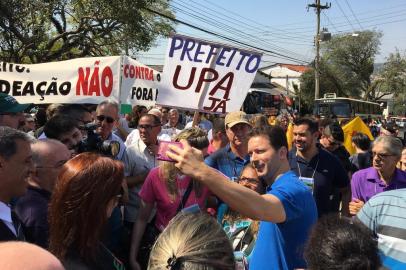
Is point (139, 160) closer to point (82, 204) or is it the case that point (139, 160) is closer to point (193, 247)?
point (82, 204)

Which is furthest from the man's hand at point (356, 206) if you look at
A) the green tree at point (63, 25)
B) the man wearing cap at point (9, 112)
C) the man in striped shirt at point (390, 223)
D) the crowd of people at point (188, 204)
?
the green tree at point (63, 25)

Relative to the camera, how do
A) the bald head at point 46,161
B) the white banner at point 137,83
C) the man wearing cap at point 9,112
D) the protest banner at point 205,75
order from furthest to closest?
1. the white banner at point 137,83
2. the protest banner at point 205,75
3. the man wearing cap at point 9,112
4. the bald head at point 46,161

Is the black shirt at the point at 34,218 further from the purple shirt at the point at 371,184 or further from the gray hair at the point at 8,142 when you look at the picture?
the purple shirt at the point at 371,184

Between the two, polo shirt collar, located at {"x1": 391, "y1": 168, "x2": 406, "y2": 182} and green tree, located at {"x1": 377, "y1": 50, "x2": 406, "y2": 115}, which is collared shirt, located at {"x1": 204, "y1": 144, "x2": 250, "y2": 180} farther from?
green tree, located at {"x1": 377, "y1": 50, "x2": 406, "y2": 115}

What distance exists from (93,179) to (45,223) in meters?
0.48

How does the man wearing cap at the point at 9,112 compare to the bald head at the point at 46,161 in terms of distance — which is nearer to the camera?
the bald head at the point at 46,161

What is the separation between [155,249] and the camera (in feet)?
5.38

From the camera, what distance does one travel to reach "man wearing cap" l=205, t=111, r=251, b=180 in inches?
177

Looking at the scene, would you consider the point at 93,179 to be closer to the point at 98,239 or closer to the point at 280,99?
the point at 98,239

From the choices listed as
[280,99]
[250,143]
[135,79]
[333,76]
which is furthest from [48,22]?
[333,76]

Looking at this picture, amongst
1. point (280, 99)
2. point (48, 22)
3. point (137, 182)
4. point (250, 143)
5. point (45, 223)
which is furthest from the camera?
point (280, 99)

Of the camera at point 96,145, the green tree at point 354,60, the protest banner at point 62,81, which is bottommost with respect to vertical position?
the camera at point 96,145

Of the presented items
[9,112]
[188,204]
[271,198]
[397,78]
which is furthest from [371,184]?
[397,78]

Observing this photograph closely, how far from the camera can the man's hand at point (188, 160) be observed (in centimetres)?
204
